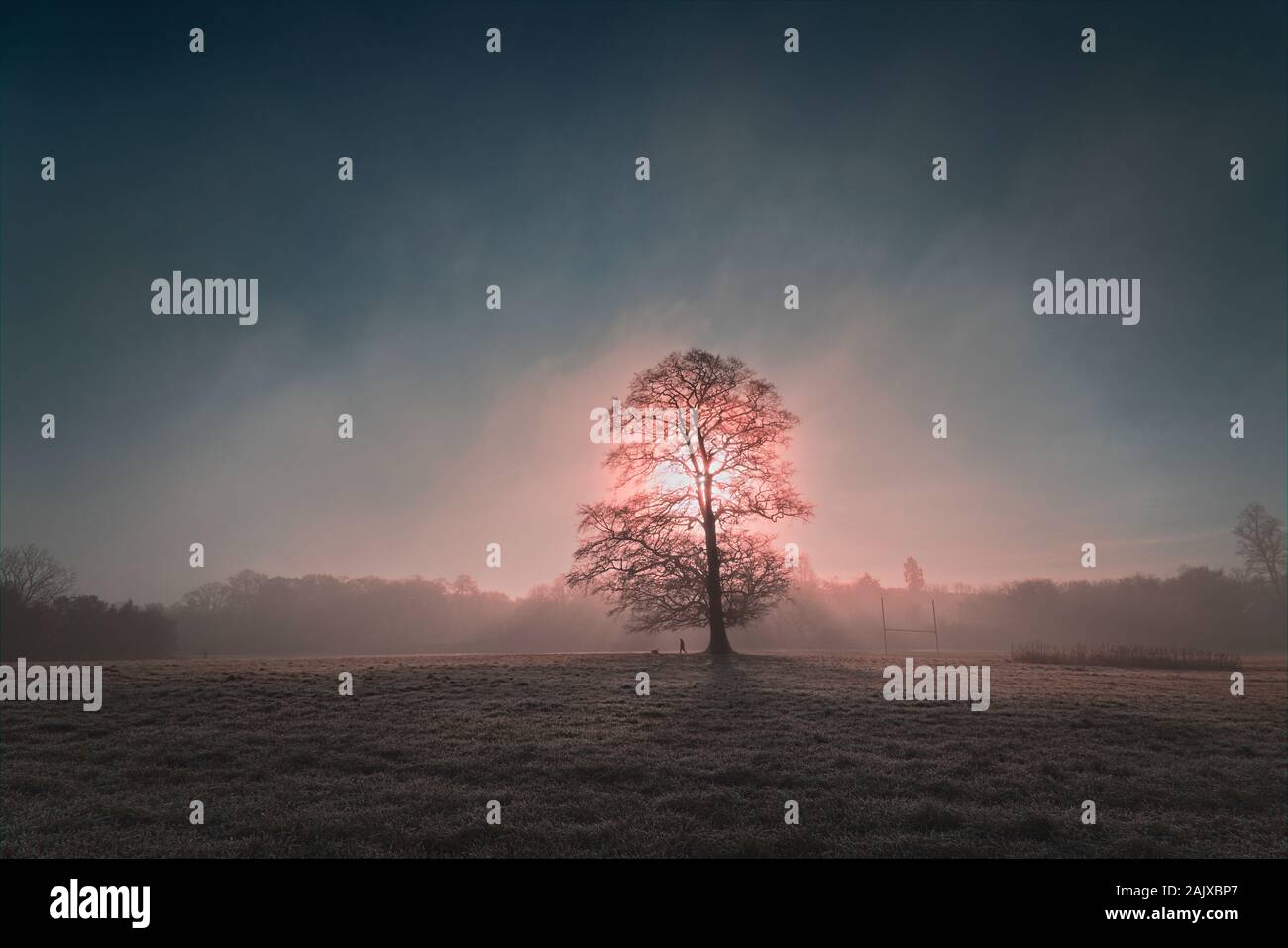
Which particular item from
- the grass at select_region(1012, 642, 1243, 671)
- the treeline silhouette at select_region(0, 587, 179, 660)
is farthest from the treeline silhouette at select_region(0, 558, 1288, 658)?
the grass at select_region(1012, 642, 1243, 671)

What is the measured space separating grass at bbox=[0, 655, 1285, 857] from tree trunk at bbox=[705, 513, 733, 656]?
10.7 m

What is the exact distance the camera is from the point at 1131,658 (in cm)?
3312

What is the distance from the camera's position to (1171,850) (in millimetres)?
8164

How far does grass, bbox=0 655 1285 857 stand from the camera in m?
8.18

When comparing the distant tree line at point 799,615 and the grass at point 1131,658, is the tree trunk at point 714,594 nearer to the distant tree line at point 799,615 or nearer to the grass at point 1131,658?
the grass at point 1131,658

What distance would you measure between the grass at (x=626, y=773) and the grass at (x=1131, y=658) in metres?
14.8

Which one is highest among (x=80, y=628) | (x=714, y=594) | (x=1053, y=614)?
(x=714, y=594)

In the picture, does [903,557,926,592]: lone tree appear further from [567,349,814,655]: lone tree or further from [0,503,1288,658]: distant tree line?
[567,349,814,655]: lone tree

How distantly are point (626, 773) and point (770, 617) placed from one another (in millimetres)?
94454

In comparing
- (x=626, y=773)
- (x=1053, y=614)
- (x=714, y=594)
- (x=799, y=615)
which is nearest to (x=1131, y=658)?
(x=714, y=594)

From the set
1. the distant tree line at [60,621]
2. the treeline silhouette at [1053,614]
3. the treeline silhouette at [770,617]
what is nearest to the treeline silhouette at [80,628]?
the distant tree line at [60,621]

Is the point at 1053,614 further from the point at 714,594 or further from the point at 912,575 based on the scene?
the point at 714,594

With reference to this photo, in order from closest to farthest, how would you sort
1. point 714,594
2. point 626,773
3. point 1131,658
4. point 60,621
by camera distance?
point 626,773, point 714,594, point 1131,658, point 60,621
